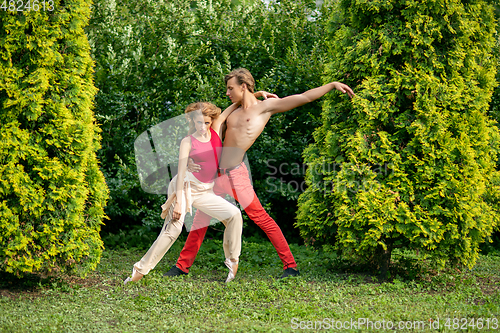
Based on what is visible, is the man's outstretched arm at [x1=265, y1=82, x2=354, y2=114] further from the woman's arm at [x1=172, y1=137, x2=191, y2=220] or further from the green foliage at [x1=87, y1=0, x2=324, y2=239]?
the green foliage at [x1=87, y1=0, x2=324, y2=239]

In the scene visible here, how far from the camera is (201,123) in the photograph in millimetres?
4762

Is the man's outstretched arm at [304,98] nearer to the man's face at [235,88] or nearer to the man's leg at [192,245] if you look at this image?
the man's face at [235,88]

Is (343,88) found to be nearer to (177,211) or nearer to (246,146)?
(246,146)

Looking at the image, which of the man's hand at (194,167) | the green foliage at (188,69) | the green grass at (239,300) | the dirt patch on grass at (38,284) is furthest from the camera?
the green foliage at (188,69)

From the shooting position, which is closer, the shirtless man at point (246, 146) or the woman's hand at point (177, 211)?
the woman's hand at point (177, 211)

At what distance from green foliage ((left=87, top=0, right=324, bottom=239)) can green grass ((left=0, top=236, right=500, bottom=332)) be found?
1.76 m

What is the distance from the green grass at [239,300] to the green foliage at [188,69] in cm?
176

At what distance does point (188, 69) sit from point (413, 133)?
11.8 ft

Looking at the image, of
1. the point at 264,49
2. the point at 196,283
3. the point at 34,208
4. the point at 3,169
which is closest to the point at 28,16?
the point at 3,169

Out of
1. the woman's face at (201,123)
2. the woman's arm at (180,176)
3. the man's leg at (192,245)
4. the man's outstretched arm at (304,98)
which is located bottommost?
the man's leg at (192,245)

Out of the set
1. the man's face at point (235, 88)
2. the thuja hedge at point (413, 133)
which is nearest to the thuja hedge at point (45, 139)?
the man's face at point (235, 88)

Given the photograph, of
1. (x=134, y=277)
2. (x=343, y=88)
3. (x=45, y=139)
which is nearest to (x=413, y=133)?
(x=343, y=88)

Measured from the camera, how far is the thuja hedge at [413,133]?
176 inches

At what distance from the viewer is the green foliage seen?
252 inches
